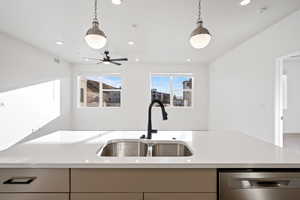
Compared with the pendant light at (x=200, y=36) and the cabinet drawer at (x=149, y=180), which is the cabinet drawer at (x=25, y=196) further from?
the pendant light at (x=200, y=36)

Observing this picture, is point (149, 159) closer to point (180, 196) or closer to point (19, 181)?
point (180, 196)

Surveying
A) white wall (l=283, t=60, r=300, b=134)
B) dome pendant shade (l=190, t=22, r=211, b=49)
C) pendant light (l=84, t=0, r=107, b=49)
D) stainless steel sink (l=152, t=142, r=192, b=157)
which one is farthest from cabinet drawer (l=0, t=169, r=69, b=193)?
white wall (l=283, t=60, r=300, b=134)

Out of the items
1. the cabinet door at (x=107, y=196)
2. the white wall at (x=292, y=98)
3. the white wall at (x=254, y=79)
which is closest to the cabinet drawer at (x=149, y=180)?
the cabinet door at (x=107, y=196)

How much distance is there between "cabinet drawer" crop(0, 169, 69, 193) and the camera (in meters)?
0.80

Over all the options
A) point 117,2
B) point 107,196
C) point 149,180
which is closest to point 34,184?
point 107,196

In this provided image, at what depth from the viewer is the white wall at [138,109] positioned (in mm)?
5992

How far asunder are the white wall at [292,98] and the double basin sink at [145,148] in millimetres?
6226

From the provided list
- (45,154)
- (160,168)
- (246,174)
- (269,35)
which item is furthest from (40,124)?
(269,35)

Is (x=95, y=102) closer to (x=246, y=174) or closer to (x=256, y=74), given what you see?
(x=256, y=74)

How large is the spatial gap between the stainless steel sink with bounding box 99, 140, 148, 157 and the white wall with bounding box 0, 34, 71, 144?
3.28 meters

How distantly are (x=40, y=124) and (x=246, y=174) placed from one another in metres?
5.00

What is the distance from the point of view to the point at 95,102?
617cm

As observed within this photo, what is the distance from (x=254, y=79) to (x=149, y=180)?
3.66m

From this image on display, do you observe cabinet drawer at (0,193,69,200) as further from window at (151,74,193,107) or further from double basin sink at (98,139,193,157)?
window at (151,74,193,107)
